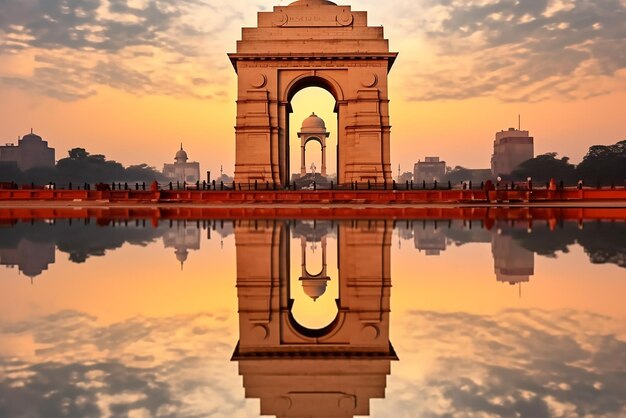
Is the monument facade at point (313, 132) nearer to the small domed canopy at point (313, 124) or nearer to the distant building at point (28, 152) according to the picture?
the small domed canopy at point (313, 124)

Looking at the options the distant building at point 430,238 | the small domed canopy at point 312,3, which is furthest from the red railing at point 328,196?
the small domed canopy at point 312,3

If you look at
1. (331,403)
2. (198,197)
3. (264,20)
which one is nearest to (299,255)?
(331,403)

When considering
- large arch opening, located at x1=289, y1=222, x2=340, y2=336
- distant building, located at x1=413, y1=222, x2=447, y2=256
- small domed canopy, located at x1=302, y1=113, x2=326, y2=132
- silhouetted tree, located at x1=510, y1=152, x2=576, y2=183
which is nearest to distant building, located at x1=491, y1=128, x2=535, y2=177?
silhouetted tree, located at x1=510, y1=152, x2=576, y2=183

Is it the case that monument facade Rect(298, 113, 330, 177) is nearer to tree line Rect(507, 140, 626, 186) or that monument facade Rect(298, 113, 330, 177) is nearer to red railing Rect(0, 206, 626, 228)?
tree line Rect(507, 140, 626, 186)

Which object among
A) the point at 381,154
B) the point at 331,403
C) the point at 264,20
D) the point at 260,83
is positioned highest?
the point at 264,20

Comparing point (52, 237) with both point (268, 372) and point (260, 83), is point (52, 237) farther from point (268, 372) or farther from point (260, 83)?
point (260, 83)

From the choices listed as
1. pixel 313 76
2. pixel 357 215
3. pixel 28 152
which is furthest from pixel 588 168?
pixel 28 152
